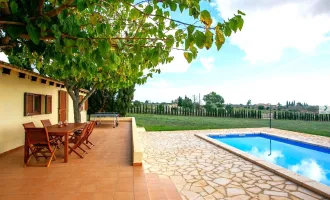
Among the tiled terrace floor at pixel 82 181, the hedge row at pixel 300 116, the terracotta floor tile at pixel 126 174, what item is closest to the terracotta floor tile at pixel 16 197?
the tiled terrace floor at pixel 82 181

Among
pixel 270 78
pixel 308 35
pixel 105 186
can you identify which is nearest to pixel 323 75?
pixel 270 78

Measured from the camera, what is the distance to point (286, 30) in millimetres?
10172

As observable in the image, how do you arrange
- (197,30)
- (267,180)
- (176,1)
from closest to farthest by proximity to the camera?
(197,30), (176,1), (267,180)

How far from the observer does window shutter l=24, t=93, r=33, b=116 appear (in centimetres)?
680

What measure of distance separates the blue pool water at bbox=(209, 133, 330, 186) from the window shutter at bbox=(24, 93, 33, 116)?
8966 millimetres

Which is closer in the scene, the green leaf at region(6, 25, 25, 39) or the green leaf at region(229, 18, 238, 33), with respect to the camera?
the green leaf at region(229, 18, 238, 33)

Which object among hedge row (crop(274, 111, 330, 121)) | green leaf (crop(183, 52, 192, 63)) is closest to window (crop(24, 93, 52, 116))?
green leaf (crop(183, 52, 192, 63))

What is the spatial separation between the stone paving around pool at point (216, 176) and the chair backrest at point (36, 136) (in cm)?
258

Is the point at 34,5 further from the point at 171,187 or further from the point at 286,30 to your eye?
the point at 286,30

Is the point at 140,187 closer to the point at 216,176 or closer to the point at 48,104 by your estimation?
the point at 216,176

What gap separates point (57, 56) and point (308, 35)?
11816 millimetres

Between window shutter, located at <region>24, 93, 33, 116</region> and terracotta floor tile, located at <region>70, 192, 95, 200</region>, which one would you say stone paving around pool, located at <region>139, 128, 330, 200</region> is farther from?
window shutter, located at <region>24, 93, 33, 116</region>

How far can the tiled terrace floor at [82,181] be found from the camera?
3193 millimetres

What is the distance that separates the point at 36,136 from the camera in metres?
4.56
